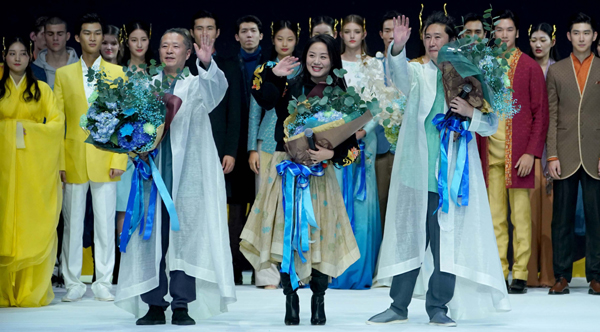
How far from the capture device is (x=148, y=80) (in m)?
4.42

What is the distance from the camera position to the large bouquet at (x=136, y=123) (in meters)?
4.30

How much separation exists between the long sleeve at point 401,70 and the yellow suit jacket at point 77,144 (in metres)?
2.12

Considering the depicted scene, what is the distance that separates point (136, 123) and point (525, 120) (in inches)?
117

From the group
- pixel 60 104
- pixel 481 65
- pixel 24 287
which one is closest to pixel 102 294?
pixel 24 287

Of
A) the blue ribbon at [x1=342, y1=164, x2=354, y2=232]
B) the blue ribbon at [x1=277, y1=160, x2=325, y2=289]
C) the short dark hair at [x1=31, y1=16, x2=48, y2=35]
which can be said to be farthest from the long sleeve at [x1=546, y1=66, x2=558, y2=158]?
the short dark hair at [x1=31, y1=16, x2=48, y2=35]

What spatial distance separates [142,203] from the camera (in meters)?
4.46

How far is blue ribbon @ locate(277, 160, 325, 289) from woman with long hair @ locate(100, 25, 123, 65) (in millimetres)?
2765

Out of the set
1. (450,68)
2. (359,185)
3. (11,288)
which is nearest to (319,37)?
(450,68)

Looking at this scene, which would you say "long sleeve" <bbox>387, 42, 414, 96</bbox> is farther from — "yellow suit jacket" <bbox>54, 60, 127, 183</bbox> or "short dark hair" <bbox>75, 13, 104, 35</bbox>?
"short dark hair" <bbox>75, 13, 104, 35</bbox>

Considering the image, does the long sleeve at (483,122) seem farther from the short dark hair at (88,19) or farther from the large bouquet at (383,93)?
the short dark hair at (88,19)

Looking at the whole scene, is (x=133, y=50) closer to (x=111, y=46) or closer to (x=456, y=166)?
(x=111, y=46)

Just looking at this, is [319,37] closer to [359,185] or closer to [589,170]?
[359,185]

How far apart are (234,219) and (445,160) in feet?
8.68

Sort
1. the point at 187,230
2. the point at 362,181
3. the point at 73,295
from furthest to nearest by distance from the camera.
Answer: the point at 362,181 < the point at 73,295 < the point at 187,230
